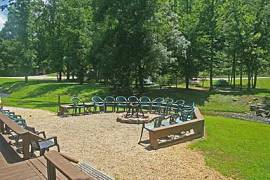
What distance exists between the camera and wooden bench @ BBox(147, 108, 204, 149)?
11.8m

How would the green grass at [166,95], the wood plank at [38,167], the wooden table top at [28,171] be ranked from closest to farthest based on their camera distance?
the wooden table top at [28,171] → the wood plank at [38,167] → the green grass at [166,95]

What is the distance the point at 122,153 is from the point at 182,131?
2.56 metres

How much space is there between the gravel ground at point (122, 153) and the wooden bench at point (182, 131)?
0.38 m

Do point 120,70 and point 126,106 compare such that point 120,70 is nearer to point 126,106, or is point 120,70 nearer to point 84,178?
point 126,106

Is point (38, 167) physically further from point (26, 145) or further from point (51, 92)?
point (51, 92)

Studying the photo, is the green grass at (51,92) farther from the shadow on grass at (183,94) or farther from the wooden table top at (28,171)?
the wooden table top at (28,171)

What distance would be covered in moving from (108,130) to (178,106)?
15.0ft

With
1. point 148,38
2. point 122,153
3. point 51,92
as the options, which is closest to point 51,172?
point 122,153

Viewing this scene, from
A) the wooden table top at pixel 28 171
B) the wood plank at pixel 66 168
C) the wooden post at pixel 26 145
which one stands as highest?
the wood plank at pixel 66 168

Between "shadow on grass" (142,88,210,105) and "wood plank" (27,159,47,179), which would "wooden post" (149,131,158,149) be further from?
"shadow on grass" (142,88,210,105)

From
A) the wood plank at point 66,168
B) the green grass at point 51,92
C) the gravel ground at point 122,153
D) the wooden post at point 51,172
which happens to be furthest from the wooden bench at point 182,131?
the green grass at point 51,92

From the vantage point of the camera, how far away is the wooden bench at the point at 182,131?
11.8 m

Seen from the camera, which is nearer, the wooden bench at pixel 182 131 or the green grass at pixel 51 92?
the wooden bench at pixel 182 131

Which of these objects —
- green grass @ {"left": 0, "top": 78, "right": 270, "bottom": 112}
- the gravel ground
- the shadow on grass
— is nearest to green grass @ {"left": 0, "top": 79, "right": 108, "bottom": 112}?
green grass @ {"left": 0, "top": 78, "right": 270, "bottom": 112}
